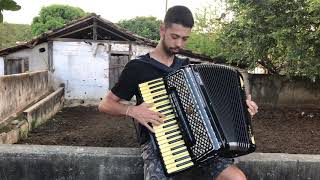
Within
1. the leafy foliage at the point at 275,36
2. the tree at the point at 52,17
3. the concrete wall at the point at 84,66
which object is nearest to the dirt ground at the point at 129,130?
the concrete wall at the point at 84,66

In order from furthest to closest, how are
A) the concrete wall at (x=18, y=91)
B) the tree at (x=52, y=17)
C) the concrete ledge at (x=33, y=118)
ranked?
1. the tree at (x=52, y=17)
2. the concrete wall at (x=18, y=91)
3. the concrete ledge at (x=33, y=118)

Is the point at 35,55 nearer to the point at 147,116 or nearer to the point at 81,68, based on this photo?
the point at 81,68

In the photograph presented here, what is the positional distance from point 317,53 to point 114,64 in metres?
6.91

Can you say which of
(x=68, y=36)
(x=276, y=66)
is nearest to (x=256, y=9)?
(x=276, y=66)

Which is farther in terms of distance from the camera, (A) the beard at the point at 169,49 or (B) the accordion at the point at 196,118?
(A) the beard at the point at 169,49

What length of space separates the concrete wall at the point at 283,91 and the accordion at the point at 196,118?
474 inches

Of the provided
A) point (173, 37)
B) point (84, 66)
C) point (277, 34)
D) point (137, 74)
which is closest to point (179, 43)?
point (173, 37)

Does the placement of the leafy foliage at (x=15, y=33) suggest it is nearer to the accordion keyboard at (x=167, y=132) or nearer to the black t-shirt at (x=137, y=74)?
the black t-shirt at (x=137, y=74)

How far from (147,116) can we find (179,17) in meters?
0.61

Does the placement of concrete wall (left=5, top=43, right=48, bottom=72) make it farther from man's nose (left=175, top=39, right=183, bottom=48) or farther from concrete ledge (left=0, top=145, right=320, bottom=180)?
man's nose (left=175, top=39, right=183, bottom=48)

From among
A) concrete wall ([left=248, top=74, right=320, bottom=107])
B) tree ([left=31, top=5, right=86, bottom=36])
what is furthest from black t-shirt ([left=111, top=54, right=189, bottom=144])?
tree ([left=31, top=5, right=86, bottom=36])

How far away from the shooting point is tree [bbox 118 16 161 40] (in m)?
26.0

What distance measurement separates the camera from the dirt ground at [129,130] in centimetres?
905

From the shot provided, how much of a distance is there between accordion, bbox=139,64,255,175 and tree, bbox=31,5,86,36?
21.6 m
